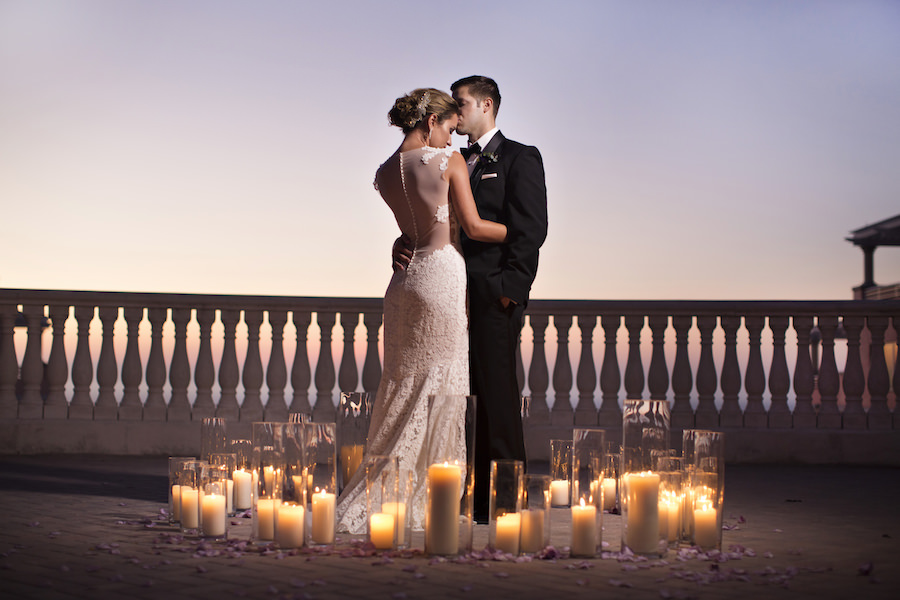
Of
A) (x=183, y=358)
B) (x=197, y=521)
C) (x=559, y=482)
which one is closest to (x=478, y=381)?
(x=559, y=482)

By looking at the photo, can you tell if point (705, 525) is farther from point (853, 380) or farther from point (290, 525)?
point (853, 380)

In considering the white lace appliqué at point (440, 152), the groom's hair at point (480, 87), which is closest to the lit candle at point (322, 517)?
the white lace appliqué at point (440, 152)

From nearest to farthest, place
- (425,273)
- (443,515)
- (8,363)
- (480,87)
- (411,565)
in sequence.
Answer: (411,565)
(443,515)
(425,273)
(480,87)
(8,363)

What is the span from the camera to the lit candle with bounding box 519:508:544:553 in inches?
174

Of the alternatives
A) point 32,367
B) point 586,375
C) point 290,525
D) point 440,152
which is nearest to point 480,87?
point 440,152

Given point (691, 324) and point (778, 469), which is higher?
point (691, 324)

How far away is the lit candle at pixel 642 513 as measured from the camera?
14.4 ft

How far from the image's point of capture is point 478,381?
539 centimetres

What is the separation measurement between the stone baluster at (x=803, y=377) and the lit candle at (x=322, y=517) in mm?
5519

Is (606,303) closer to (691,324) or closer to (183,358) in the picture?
(691,324)

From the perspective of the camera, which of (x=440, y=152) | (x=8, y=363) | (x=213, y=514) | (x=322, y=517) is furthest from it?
(x=8, y=363)

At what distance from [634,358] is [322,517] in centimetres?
485

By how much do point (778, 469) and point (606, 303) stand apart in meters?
1.97

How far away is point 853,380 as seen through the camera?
28.9ft
